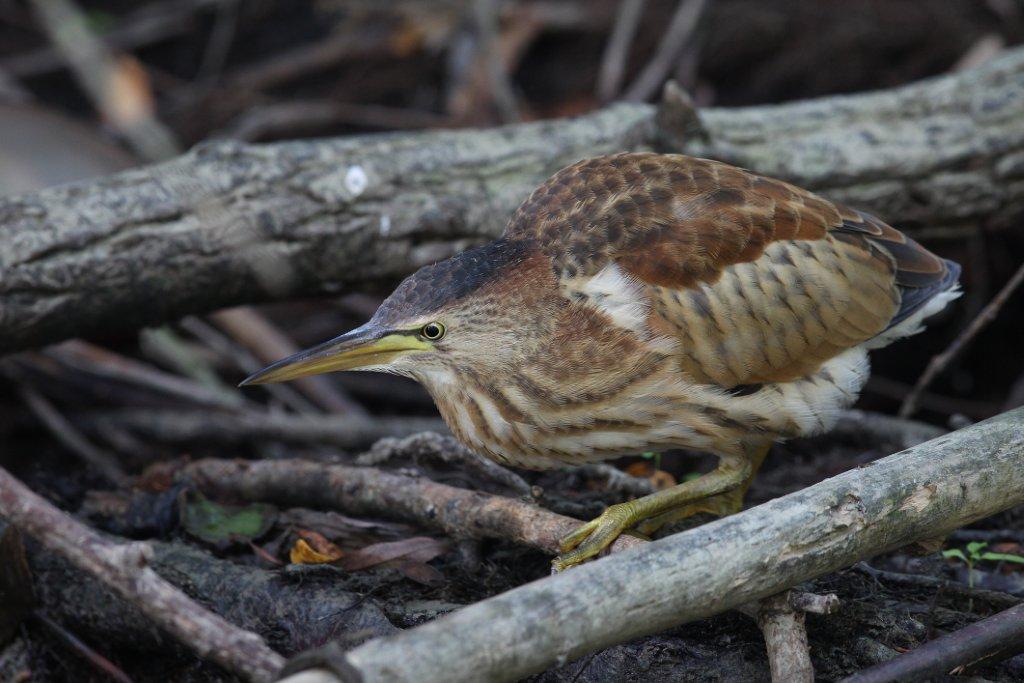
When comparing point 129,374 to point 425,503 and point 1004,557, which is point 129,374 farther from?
point 1004,557

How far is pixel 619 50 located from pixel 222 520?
148 inches

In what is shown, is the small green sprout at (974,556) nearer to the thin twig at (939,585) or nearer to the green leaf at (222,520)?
the thin twig at (939,585)

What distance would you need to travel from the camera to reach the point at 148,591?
241 centimetres

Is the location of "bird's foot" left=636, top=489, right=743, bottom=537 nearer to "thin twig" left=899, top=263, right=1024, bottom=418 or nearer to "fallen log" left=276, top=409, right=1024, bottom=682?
"fallen log" left=276, top=409, right=1024, bottom=682

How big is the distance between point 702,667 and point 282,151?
230cm

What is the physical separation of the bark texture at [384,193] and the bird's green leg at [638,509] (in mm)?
1326

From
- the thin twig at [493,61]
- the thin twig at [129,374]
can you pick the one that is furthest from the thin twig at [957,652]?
the thin twig at [493,61]

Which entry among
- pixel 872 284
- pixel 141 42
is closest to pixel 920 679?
pixel 872 284

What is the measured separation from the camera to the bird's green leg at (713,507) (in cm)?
334

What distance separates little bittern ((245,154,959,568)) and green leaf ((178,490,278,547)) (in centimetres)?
65

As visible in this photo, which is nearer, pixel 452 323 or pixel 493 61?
pixel 452 323

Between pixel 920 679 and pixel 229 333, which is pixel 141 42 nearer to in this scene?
pixel 229 333

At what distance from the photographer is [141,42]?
6.52 metres

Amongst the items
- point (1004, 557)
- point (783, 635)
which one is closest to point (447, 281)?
point (783, 635)
